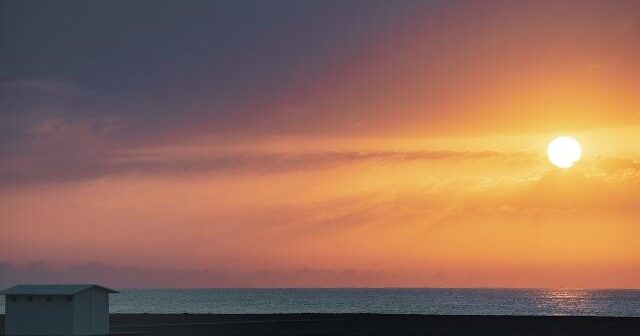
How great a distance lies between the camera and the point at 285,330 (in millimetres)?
76438

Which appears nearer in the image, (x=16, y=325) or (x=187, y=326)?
(x=16, y=325)

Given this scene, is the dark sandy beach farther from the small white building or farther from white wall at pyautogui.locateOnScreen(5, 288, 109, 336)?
the small white building

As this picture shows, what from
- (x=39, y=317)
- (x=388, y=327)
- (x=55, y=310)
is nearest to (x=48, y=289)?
(x=55, y=310)

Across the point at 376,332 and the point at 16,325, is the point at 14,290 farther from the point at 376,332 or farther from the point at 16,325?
the point at 376,332

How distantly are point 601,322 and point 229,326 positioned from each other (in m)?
36.5

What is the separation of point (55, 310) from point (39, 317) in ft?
4.70

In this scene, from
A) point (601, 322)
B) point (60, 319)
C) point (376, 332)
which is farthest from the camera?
point (601, 322)

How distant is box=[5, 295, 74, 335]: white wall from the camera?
63344 millimetres

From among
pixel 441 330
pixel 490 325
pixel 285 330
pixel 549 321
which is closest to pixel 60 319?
pixel 285 330

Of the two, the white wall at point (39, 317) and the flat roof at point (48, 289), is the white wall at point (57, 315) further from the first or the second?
the flat roof at point (48, 289)

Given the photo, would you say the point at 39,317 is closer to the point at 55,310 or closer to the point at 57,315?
the point at 55,310

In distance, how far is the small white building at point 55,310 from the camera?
63.3 metres

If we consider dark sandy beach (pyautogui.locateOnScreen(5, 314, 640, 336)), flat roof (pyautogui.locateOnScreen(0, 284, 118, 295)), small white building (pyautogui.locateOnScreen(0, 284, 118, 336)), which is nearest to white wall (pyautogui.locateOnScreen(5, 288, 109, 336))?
small white building (pyautogui.locateOnScreen(0, 284, 118, 336))

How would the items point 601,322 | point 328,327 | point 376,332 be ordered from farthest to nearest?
point 601,322
point 328,327
point 376,332
